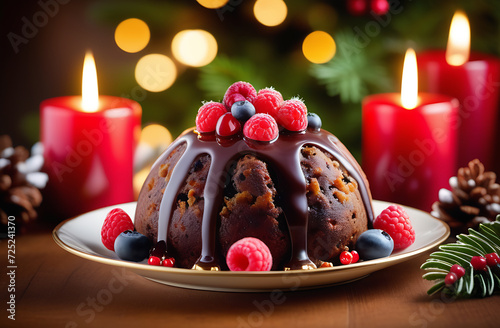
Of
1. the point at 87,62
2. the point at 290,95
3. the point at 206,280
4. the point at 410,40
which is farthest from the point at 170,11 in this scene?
the point at 206,280

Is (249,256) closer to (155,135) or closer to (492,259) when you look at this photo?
(492,259)

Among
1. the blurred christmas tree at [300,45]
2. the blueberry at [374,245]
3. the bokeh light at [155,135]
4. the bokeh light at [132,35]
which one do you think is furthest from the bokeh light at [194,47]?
the blueberry at [374,245]

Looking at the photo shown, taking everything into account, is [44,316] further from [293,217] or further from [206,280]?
[293,217]

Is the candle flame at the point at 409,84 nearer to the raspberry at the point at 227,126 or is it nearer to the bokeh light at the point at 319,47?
the bokeh light at the point at 319,47

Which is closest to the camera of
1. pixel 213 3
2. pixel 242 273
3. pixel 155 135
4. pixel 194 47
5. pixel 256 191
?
pixel 242 273

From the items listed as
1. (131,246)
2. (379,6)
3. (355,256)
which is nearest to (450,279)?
(355,256)
